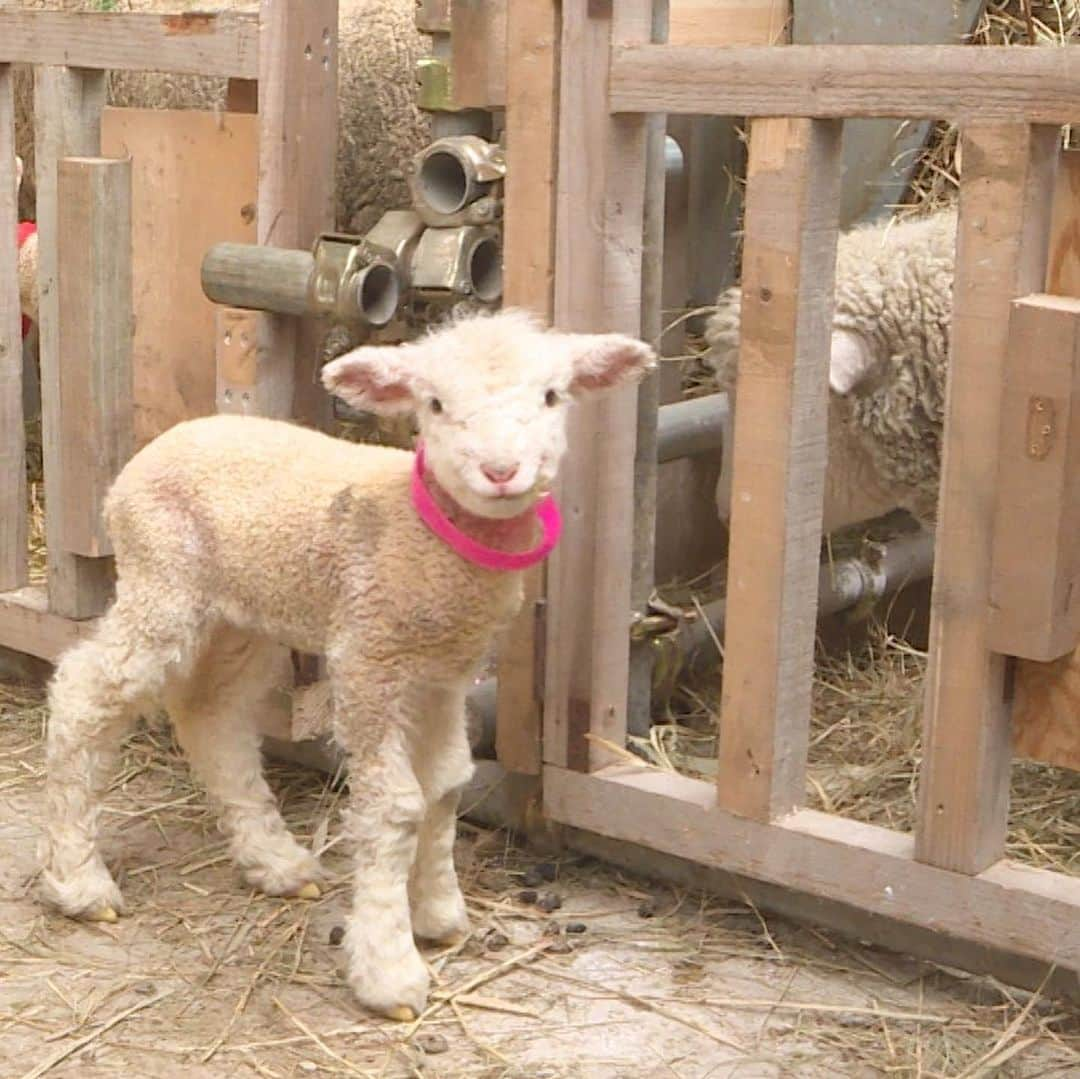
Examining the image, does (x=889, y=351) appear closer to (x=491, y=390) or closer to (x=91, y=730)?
(x=491, y=390)

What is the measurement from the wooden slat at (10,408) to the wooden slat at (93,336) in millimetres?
321

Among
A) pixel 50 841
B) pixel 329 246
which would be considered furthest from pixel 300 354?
pixel 50 841

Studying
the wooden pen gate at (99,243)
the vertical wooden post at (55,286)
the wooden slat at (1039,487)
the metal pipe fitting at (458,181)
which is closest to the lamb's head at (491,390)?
the wooden slat at (1039,487)

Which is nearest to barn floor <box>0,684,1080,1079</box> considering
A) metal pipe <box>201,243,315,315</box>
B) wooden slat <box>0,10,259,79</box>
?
metal pipe <box>201,243,315,315</box>

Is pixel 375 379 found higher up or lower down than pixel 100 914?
higher up

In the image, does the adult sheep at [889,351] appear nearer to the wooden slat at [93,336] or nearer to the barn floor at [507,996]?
the barn floor at [507,996]

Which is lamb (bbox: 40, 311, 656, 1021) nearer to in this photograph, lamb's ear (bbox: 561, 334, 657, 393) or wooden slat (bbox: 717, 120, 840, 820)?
lamb's ear (bbox: 561, 334, 657, 393)

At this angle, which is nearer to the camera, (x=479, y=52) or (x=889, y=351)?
(x=479, y=52)

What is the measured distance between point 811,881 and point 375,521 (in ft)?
3.06

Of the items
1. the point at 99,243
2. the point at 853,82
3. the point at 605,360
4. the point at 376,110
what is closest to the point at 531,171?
the point at 605,360

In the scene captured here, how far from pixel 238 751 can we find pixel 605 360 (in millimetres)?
1114

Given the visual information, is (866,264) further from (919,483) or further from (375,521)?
(375,521)

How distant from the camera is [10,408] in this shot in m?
4.35

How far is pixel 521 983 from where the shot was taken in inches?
124
